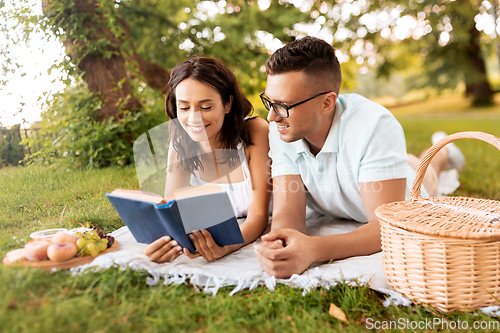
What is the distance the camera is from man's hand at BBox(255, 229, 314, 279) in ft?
5.50

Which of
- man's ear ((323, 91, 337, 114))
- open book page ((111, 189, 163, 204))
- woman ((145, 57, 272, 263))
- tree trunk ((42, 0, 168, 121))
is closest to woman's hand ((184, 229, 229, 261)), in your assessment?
woman ((145, 57, 272, 263))

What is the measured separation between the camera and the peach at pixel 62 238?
1.62m

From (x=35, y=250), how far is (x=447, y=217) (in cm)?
175

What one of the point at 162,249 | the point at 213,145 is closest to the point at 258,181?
the point at 213,145

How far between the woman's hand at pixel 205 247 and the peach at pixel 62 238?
511 millimetres

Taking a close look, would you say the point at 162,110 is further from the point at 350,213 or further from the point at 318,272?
the point at 318,272

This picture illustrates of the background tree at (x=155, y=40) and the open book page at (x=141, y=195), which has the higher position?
the background tree at (x=155, y=40)

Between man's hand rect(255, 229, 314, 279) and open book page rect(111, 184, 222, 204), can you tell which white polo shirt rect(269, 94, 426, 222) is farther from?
open book page rect(111, 184, 222, 204)

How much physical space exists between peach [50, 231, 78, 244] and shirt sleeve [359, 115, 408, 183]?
1.46 m

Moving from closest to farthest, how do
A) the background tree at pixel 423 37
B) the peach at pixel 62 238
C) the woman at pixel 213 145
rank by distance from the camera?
the peach at pixel 62 238 → the woman at pixel 213 145 → the background tree at pixel 423 37

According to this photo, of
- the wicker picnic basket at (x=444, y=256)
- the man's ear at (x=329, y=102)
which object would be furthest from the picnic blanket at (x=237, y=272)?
the man's ear at (x=329, y=102)

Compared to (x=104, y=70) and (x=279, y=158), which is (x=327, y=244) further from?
(x=104, y=70)

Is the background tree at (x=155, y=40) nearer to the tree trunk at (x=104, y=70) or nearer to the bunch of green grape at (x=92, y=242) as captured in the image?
the tree trunk at (x=104, y=70)

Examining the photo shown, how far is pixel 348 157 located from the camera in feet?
6.82
